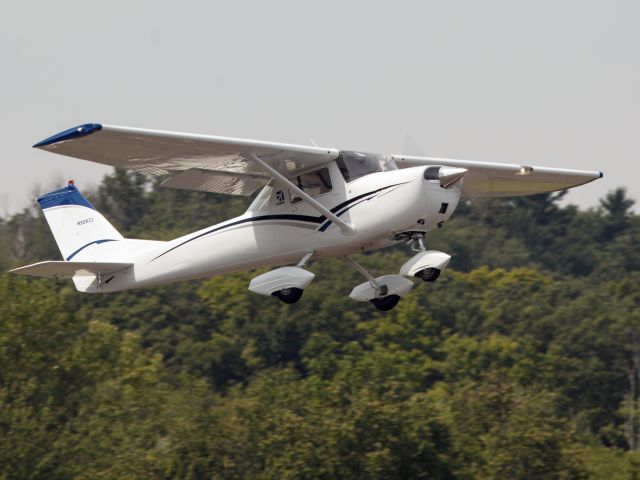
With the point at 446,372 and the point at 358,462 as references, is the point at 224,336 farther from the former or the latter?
the point at 358,462

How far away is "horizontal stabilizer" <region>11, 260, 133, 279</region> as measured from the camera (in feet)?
54.2

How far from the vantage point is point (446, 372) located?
4509 centimetres

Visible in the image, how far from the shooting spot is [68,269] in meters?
17.1

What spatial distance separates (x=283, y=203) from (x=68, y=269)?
10.8 feet

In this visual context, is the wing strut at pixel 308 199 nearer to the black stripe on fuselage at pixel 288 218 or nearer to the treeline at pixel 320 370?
the black stripe on fuselage at pixel 288 218

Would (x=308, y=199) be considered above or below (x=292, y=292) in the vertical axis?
above

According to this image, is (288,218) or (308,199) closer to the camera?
(308,199)

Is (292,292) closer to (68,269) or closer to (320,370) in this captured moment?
(68,269)

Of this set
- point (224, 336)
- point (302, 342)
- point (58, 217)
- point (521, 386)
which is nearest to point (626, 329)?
point (521, 386)

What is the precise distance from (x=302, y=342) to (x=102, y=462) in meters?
20.7

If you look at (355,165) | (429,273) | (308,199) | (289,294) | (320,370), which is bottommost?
(320,370)

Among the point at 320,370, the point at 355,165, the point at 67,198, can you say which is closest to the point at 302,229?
the point at 355,165

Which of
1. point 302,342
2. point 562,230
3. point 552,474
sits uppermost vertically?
point 552,474

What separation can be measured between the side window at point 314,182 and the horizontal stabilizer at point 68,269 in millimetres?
3150
